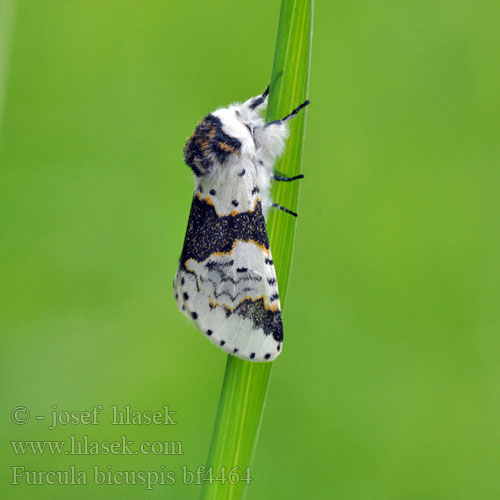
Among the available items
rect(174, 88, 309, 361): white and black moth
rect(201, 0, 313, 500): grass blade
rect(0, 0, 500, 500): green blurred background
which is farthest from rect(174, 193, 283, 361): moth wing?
rect(0, 0, 500, 500): green blurred background

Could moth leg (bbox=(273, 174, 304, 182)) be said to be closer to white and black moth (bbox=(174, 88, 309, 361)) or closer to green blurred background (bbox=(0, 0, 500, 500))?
white and black moth (bbox=(174, 88, 309, 361))

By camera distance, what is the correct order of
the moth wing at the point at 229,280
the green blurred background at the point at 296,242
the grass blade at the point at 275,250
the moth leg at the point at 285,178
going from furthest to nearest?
the green blurred background at the point at 296,242
the moth wing at the point at 229,280
the moth leg at the point at 285,178
the grass blade at the point at 275,250

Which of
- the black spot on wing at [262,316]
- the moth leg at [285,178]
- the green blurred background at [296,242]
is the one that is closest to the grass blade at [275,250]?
the moth leg at [285,178]

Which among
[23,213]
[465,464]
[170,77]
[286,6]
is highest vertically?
[170,77]

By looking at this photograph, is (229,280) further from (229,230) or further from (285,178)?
(285,178)

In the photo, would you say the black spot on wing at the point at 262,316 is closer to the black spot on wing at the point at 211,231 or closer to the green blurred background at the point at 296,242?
the black spot on wing at the point at 211,231

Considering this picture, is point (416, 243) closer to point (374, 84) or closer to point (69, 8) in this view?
point (374, 84)

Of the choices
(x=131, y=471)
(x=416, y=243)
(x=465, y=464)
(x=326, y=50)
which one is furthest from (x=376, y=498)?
(x=326, y=50)
